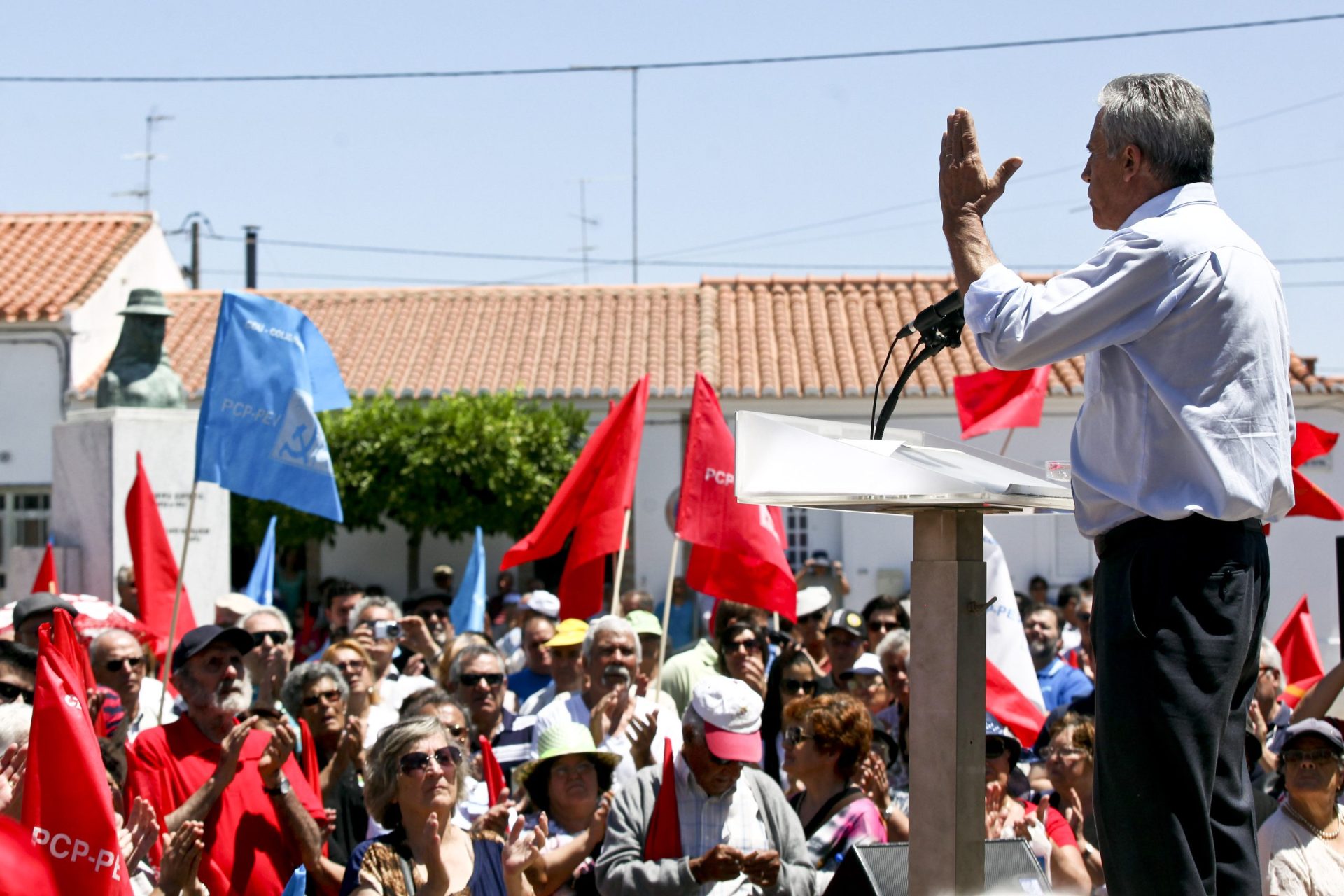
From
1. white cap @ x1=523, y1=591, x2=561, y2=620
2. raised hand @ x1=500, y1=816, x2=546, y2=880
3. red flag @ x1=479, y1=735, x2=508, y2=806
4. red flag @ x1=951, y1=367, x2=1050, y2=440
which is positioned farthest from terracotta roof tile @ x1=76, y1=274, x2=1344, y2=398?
raised hand @ x1=500, y1=816, x2=546, y2=880

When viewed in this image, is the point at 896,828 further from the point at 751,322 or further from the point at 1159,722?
the point at 751,322

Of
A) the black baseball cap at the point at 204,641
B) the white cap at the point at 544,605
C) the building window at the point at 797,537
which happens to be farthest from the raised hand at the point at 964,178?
the building window at the point at 797,537

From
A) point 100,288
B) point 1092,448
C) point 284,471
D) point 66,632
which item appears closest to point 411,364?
point 100,288

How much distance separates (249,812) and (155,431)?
7194mm

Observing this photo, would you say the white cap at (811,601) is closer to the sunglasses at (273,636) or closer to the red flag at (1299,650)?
the red flag at (1299,650)

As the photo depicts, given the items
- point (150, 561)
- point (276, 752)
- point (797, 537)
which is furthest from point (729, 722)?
point (797, 537)

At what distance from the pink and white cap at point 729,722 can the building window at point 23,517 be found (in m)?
20.2

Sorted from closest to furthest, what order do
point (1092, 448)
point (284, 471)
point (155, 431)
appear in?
point (1092, 448), point (284, 471), point (155, 431)

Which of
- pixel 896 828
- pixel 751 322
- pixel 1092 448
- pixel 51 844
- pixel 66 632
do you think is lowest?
pixel 896 828

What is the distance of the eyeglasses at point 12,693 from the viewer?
16.9 ft

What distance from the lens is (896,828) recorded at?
227 inches

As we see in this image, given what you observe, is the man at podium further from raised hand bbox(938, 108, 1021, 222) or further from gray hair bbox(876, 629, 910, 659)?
gray hair bbox(876, 629, 910, 659)

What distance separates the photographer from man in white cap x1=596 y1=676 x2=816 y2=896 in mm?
5125

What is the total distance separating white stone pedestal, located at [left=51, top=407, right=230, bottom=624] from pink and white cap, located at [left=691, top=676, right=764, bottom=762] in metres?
7.30
